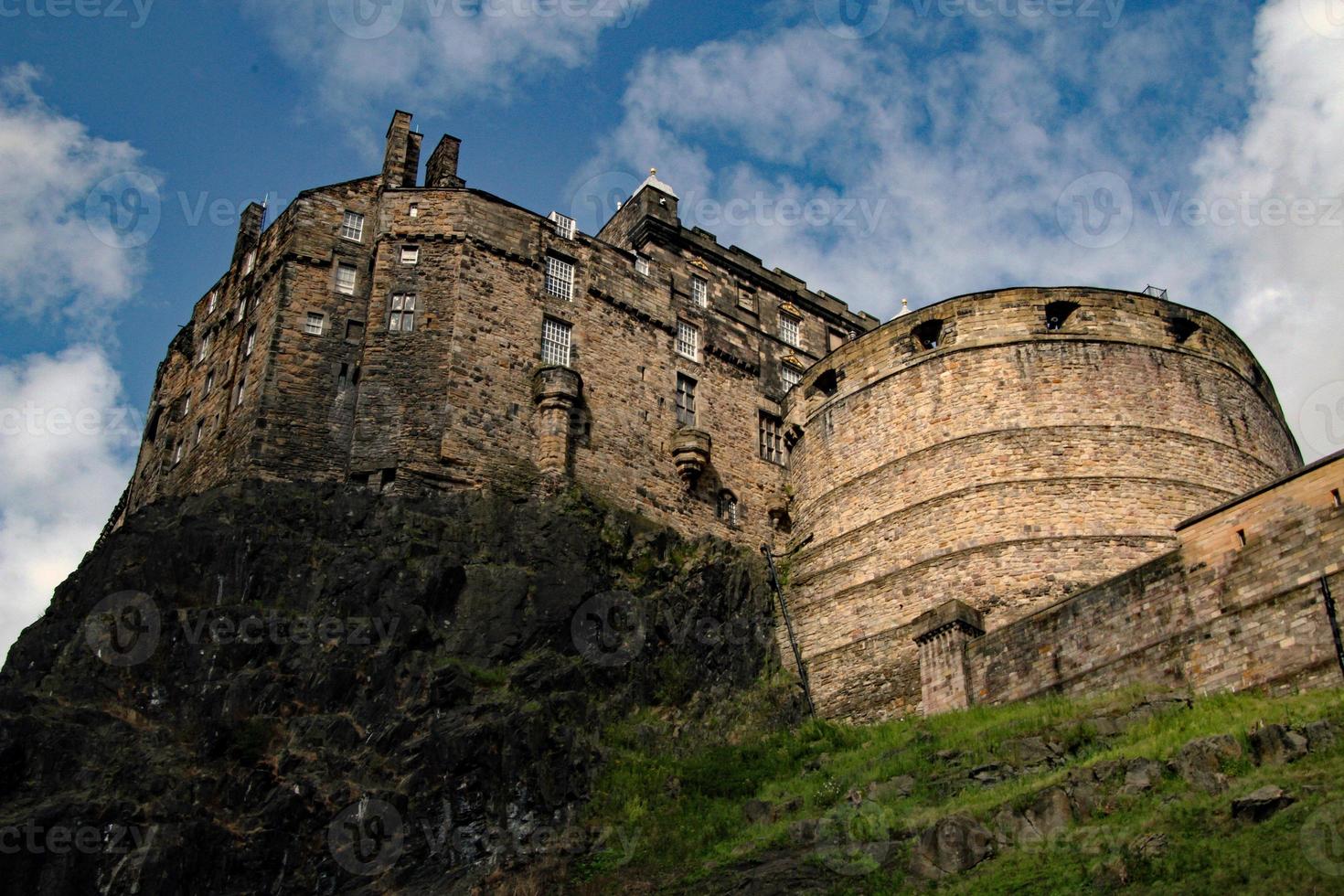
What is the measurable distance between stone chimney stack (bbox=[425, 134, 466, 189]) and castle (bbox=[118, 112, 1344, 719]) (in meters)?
0.09

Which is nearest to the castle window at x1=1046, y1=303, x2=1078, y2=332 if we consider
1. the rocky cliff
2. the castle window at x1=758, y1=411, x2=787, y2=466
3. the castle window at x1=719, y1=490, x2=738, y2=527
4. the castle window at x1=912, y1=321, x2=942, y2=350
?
the castle window at x1=912, y1=321, x2=942, y2=350

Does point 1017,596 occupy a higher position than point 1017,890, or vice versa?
point 1017,596

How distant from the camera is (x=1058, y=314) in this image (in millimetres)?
36156

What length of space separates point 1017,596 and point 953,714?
159 inches

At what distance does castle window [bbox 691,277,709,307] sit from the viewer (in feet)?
132

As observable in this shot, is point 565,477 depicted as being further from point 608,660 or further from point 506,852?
point 506,852

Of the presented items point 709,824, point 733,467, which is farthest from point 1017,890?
point 733,467

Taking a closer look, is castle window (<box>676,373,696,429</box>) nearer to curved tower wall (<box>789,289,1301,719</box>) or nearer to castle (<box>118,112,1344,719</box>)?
castle (<box>118,112,1344,719</box>)

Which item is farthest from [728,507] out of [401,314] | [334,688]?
[334,688]

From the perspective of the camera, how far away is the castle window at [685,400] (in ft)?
123

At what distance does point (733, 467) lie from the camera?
3769 cm

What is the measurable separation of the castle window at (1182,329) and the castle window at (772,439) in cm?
1062

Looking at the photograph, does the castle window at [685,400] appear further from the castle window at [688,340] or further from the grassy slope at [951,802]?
the grassy slope at [951,802]

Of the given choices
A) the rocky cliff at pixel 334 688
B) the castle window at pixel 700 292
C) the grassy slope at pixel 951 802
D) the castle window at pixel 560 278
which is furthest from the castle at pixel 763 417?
the grassy slope at pixel 951 802
